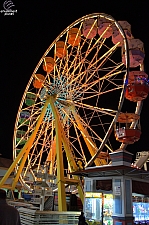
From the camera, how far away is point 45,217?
26.3 ft

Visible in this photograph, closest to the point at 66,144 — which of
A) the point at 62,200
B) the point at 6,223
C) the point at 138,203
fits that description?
the point at 62,200

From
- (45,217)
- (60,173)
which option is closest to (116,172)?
(45,217)

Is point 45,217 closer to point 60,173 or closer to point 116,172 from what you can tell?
point 116,172

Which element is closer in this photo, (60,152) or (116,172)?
(116,172)

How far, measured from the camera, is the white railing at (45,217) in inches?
311

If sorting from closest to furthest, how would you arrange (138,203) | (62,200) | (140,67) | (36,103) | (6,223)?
(6,223) → (138,203) → (62,200) → (140,67) → (36,103)

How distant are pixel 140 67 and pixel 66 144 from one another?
5.81 metres

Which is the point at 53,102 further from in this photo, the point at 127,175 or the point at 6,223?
the point at 6,223

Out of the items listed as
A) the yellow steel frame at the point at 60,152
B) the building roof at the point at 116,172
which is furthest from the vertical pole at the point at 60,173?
the building roof at the point at 116,172

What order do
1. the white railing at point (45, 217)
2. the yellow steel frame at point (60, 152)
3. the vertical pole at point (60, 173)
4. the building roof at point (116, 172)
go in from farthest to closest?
1. the yellow steel frame at point (60, 152)
2. the vertical pole at point (60, 173)
3. the building roof at point (116, 172)
4. the white railing at point (45, 217)

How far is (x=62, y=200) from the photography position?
11.3 m

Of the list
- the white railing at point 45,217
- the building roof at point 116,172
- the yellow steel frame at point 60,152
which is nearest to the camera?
the white railing at point 45,217

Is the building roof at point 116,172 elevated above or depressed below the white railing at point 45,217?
above

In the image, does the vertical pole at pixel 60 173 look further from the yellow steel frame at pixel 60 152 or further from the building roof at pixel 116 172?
the building roof at pixel 116 172
